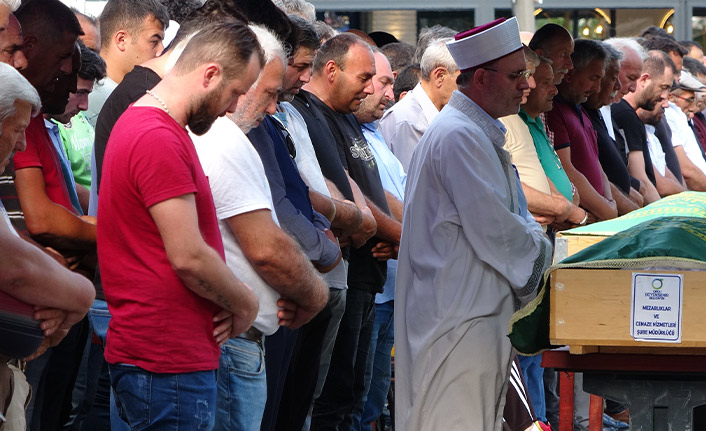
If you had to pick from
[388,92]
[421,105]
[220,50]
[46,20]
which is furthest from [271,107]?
[421,105]

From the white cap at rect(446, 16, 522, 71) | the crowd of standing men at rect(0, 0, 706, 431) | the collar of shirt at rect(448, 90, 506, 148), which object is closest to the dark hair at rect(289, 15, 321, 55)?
the crowd of standing men at rect(0, 0, 706, 431)

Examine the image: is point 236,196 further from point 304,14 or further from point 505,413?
point 304,14

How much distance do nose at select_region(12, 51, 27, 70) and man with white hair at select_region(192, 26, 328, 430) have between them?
29.9 inches

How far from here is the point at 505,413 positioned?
5.19 m

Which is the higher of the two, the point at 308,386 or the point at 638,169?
the point at 638,169

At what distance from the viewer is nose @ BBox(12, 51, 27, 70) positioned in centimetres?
420

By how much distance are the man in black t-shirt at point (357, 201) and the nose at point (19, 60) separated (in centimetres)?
178

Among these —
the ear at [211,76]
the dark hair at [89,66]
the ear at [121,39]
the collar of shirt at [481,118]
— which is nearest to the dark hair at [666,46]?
the ear at [121,39]

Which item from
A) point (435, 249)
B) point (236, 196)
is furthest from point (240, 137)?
point (435, 249)

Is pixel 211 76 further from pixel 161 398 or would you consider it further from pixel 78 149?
pixel 78 149

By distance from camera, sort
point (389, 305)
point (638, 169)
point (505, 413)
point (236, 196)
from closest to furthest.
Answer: point (236, 196) → point (505, 413) → point (389, 305) → point (638, 169)

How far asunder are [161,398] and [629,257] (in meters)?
1.52

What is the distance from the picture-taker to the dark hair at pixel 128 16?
6.02 meters

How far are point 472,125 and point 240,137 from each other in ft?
3.91
